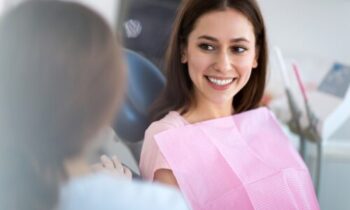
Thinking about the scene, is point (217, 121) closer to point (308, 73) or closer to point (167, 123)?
point (167, 123)

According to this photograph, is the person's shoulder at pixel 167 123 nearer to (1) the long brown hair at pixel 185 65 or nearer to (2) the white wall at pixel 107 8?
(1) the long brown hair at pixel 185 65

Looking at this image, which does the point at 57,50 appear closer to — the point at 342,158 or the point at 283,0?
the point at 283,0

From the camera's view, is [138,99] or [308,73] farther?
[308,73]

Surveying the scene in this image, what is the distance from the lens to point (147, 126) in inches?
29.8

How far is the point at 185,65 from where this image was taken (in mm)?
733

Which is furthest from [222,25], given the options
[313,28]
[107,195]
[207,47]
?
[313,28]

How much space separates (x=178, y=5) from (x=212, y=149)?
0.21 metres

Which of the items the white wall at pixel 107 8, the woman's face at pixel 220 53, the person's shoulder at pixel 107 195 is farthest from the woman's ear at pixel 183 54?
the person's shoulder at pixel 107 195

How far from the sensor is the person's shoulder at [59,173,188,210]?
18.0 inches

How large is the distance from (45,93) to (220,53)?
294mm

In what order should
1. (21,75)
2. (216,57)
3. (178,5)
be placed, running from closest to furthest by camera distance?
(21,75) → (216,57) → (178,5)

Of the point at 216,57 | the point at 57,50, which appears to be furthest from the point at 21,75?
the point at 216,57

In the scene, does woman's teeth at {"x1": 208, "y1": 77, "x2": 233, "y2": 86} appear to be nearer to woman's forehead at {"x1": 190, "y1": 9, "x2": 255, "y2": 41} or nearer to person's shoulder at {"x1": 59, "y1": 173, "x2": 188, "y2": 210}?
woman's forehead at {"x1": 190, "y1": 9, "x2": 255, "y2": 41}

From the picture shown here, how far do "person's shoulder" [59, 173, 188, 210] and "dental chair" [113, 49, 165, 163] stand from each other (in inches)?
5.6
